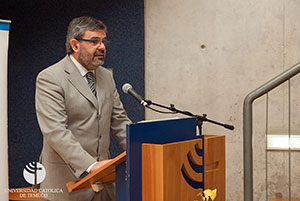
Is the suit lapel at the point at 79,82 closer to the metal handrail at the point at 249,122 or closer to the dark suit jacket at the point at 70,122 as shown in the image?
the dark suit jacket at the point at 70,122

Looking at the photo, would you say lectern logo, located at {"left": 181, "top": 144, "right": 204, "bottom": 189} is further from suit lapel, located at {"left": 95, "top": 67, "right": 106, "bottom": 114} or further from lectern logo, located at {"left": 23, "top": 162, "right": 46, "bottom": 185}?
lectern logo, located at {"left": 23, "top": 162, "right": 46, "bottom": 185}

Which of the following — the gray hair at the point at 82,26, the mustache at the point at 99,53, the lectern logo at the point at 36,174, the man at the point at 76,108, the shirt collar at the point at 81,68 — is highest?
the gray hair at the point at 82,26

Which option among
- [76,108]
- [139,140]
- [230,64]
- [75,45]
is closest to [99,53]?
[75,45]

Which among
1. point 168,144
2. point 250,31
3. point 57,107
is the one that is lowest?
point 168,144

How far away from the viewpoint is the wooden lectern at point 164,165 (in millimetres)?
1726

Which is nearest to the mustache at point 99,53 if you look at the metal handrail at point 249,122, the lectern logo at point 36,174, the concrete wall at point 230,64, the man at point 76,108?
the man at point 76,108

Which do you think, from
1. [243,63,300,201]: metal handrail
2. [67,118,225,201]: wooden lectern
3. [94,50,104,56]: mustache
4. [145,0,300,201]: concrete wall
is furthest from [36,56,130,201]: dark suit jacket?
[145,0,300,201]: concrete wall

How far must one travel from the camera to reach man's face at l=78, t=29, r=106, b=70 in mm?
2449

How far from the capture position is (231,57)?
13.1 feet

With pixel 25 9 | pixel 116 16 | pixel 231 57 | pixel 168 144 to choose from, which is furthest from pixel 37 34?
pixel 168 144

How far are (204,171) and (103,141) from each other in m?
0.72

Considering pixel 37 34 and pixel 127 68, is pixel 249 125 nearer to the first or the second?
pixel 127 68

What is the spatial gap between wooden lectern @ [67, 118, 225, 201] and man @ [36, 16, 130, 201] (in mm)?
362

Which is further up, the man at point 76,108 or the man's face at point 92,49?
the man's face at point 92,49
